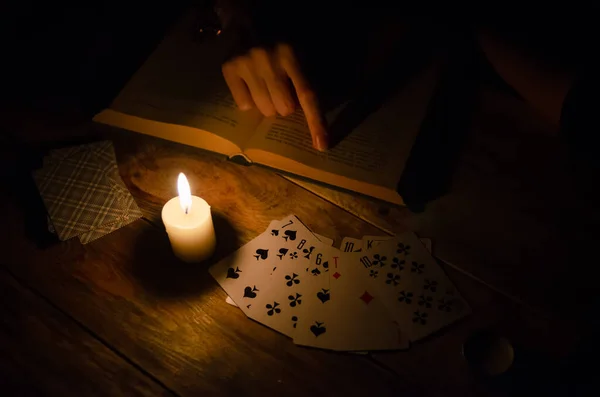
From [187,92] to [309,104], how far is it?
1.01ft

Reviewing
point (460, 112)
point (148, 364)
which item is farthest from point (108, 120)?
point (460, 112)

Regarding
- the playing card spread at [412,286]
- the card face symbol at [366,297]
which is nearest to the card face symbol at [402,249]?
the playing card spread at [412,286]

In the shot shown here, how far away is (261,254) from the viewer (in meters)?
1.02

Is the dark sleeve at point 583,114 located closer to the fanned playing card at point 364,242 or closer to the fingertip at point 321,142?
the fanned playing card at point 364,242

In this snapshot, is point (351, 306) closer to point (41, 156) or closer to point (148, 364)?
point (148, 364)

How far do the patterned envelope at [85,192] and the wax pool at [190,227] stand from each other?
18cm

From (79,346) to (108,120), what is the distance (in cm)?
Answer: 53

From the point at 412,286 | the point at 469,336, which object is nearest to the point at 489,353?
the point at 469,336

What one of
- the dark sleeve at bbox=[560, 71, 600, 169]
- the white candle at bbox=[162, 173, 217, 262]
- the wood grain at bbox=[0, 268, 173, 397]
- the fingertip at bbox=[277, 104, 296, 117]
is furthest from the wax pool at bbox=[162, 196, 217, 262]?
the dark sleeve at bbox=[560, 71, 600, 169]

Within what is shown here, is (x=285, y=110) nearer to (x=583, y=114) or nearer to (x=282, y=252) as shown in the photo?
(x=282, y=252)

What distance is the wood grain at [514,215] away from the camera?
983 mm

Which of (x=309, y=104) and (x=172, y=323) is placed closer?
(x=172, y=323)

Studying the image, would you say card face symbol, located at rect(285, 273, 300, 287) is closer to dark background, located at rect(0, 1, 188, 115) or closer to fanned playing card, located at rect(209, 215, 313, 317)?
fanned playing card, located at rect(209, 215, 313, 317)

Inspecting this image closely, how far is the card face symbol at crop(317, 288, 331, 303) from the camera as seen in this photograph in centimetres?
95
